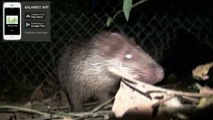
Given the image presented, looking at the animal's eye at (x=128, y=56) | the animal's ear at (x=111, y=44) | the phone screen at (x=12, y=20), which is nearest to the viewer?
the animal's eye at (x=128, y=56)

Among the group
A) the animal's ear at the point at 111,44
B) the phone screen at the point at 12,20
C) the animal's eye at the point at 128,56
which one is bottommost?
the animal's eye at the point at 128,56

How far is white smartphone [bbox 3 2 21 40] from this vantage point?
7.18 m

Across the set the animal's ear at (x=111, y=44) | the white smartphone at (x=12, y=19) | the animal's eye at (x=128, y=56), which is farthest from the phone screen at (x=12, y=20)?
the animal's eye at (x=128, y=56)

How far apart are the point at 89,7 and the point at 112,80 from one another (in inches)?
134

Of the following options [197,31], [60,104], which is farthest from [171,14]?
[60,104]

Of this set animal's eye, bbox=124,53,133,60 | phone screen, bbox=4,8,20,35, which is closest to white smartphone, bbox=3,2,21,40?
phone screen, bbox=4,8,20,35

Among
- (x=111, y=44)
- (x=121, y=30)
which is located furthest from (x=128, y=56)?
(x=121, y=30)

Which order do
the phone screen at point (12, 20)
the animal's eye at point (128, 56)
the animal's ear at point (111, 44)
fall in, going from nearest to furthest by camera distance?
the animal's eye at point (128, 56) → the animal's ear at point (111, 44) → the phone screen at point (12, 20)

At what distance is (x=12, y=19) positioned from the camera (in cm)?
731

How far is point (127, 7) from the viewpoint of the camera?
2850 mm

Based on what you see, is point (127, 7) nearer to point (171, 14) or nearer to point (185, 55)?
point (185, 55)

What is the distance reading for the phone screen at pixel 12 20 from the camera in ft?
23.6

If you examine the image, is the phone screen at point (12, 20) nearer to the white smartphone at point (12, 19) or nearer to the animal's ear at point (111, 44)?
the white smartphone at point (12, 19)

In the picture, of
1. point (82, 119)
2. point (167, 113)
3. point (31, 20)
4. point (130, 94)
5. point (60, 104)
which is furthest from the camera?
point (31, 20)
